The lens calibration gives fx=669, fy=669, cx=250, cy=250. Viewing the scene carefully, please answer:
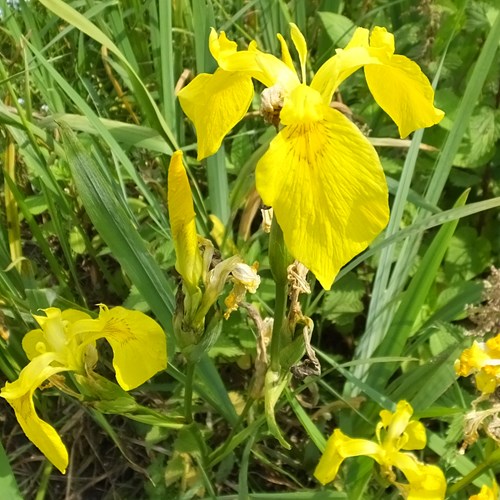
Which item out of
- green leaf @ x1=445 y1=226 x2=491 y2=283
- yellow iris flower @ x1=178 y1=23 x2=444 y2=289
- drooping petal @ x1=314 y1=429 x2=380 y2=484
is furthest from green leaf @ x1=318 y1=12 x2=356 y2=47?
drooping petal @ x1=314 y1=429 x2=380 y2=484

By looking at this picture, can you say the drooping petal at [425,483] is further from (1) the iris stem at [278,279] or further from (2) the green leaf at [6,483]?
(2) the green leaf at [6,483]

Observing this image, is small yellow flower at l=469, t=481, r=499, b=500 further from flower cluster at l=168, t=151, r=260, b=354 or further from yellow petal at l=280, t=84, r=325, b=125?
yellow petal at l=280, t=84, r=325, b=125

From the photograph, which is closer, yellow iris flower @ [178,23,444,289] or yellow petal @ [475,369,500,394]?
yellow iris flower @ [178,23,444,289]

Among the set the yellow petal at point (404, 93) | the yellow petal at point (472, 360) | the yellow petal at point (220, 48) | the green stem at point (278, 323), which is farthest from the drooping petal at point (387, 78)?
the yellow petal at point (472, 360)

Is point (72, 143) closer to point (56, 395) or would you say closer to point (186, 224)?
point (186, 224)

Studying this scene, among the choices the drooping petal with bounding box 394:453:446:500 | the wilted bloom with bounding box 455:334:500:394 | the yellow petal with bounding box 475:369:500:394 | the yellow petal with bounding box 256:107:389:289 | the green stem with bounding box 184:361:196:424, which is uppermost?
the yellow petal with bounding box 256:107:389:289

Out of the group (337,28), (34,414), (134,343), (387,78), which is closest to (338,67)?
(387,78)
